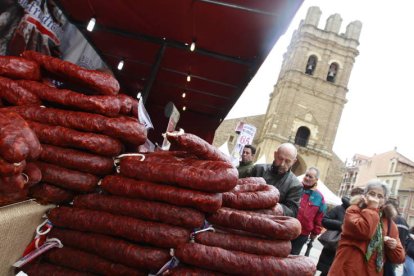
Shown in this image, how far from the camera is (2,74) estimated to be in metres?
1.92

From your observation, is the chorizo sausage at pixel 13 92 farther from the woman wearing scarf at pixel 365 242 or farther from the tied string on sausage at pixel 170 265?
the woman wearing scarf at pixel 365 242

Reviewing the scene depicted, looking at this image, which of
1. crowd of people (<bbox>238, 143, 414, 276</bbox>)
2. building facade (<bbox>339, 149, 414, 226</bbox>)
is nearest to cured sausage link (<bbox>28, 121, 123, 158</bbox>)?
crowd of people (<bbox>238, 143, 414, 276</bbox>)

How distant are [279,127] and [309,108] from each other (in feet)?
18.5

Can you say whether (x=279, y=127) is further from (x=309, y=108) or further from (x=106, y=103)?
(x=106, y=103)

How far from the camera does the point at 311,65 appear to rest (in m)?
44.1

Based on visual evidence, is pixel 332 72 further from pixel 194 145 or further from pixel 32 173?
pixel 32 173

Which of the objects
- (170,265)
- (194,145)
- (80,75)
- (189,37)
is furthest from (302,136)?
(170,265)

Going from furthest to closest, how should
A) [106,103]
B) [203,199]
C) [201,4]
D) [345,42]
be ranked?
1. [345,42]
2. [201,4]
3. [106,103]
4. [203,199]

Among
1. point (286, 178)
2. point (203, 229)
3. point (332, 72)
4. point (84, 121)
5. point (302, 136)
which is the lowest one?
point (203, 229)

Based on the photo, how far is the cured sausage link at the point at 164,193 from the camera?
157 centimetres

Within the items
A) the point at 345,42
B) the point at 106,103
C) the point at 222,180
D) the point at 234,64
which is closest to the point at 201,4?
the point at 234,64

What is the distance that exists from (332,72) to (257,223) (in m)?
47.1

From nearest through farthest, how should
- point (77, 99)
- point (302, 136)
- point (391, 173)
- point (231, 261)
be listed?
point (231, 261) → point (77, 99) → point (302, 136) → point (391, 173)

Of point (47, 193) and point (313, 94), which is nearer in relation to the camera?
point (47, 193)
